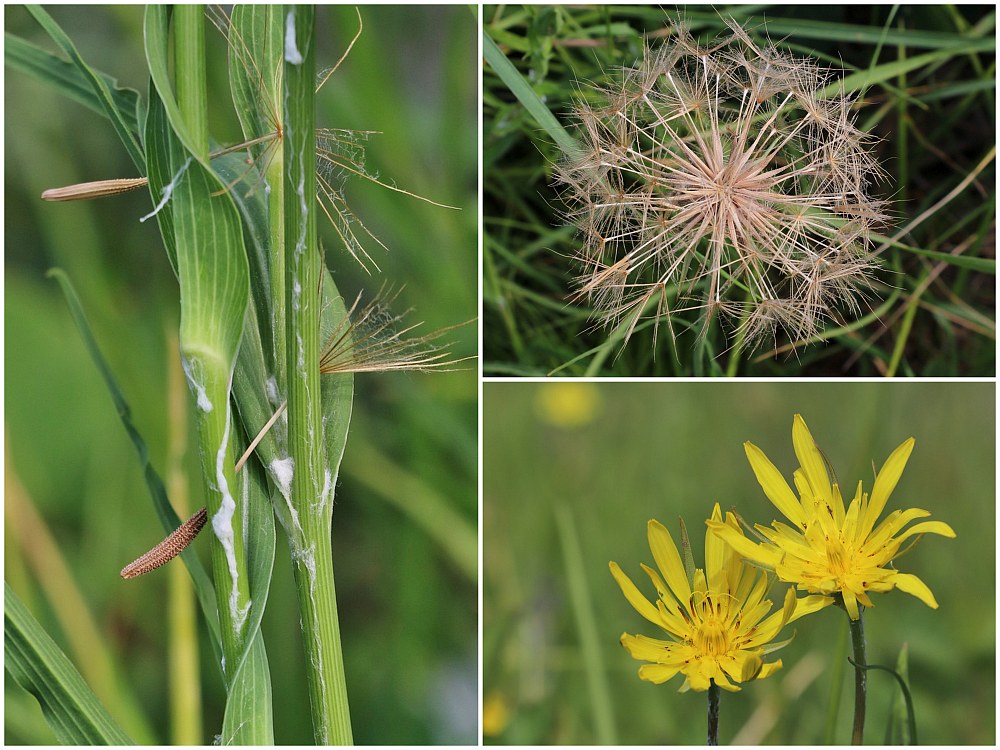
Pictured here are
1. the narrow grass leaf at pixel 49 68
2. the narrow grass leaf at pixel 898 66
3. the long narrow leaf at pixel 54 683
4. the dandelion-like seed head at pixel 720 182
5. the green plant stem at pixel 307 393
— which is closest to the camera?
the green plant stem at pixel 307 393

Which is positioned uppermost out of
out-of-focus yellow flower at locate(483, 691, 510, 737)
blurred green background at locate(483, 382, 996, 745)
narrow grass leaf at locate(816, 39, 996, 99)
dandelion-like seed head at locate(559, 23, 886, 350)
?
narrow grass leaf at locate(816, 39, 996, 99)

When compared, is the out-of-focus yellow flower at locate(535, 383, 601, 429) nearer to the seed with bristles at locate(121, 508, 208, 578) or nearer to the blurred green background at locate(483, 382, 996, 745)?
the blurred green background at locate(483, 382, 996, 745)

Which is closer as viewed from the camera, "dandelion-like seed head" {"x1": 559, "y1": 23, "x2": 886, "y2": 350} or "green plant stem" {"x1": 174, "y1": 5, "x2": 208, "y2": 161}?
"green plant stem" {"x1": 174, "y1": 5, "x2": 208, "y2": 161}

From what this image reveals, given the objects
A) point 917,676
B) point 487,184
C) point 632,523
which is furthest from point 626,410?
point 917,676

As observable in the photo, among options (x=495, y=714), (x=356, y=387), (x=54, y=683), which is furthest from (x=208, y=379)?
(x=495, y=714)

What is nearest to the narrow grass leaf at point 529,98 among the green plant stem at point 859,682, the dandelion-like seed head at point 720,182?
the dandelion-like seed head at point 720,182

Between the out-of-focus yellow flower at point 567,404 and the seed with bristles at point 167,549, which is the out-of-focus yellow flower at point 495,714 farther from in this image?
the seed with bristles at point 167,549

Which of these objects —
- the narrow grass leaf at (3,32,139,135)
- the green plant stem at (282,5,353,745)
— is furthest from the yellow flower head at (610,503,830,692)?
the narrow grass leaf at (3,32,139,135)
